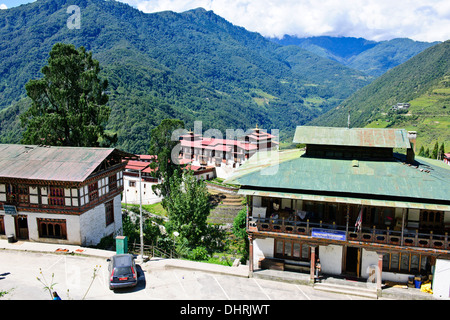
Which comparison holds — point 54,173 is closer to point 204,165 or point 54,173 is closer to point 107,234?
point 107,234

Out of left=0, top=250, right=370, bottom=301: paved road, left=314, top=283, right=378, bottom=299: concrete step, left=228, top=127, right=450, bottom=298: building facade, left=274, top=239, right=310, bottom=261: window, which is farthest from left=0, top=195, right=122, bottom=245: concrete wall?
left=314, top=283, right=378, bottom=299: concrete step

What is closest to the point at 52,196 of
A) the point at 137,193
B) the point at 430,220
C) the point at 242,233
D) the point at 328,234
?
the point at 242,233

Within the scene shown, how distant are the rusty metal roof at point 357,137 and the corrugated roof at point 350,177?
4.43 ft

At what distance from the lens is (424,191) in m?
22.5

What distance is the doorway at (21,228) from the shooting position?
30.4 meters

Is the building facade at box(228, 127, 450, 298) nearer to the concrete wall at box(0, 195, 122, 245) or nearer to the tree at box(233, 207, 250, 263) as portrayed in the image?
the tree at box(233, 207, 250, 263)

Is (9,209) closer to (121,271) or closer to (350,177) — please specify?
(121,271)

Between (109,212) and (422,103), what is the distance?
15432cm

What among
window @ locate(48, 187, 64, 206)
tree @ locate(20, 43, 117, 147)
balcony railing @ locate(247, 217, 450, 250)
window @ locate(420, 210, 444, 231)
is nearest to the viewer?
balcony railing @ locate(247, 217, 450, 250)

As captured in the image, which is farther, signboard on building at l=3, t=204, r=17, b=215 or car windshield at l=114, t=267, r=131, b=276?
signboard on building at l=3, t=204, r=17, b=215

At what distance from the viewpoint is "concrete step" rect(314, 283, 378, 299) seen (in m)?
22.8

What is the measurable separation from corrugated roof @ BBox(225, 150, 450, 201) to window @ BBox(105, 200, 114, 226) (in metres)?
14.9
